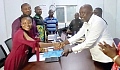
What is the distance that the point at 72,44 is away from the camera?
2.88 m

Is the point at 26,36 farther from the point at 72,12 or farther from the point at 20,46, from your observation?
the point at 72,12

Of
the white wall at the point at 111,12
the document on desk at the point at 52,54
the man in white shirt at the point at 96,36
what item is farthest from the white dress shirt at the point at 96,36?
the white wall at the point at 111,12

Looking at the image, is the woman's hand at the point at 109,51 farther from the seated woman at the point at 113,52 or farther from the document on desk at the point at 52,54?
the document on desk at the point at 52,54

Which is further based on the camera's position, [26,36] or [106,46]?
[26,36]

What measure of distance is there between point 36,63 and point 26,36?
0.36 m

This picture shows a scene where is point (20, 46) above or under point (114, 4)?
under

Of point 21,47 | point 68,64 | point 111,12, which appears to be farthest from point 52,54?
point 111,12

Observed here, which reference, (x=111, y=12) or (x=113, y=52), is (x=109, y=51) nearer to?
(x=113, y=52)

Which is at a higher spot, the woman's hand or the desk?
the woman's hand

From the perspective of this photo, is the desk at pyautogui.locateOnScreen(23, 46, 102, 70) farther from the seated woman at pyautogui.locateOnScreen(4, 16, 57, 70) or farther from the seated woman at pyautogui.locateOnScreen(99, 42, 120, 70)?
the seated woman at pyautogui.locateOnScreen(99, 42, 120, 70)

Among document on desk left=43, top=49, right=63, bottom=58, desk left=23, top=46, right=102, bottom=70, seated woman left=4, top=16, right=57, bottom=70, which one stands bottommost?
desk left=23, top=46, right=102, bottom=70

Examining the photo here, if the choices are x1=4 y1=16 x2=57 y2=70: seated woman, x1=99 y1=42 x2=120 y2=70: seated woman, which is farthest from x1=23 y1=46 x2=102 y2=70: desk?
x1=99 y1=42 x2=120 y2=70: seated woman

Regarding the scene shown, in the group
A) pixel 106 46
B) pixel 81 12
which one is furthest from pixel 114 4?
pixel 106 46

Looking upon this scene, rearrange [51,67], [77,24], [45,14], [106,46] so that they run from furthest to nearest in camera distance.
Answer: [45,14], [77,24], [51,67], [106,46]
